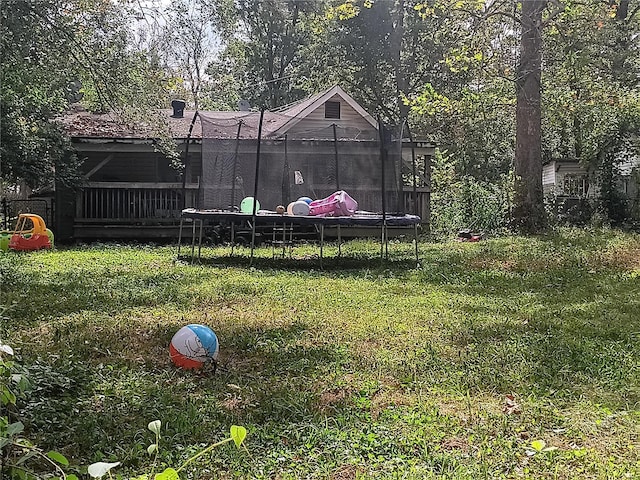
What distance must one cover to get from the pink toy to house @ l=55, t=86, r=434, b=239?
77 centimetres

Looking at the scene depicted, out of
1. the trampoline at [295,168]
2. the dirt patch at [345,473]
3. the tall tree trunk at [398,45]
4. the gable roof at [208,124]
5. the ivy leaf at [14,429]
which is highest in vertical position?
the tall tree trunk at [398,45]

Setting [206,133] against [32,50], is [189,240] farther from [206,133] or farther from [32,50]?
[32,50]

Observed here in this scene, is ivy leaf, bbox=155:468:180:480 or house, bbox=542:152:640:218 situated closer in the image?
ivy leaf, bbox=155:468:180:480

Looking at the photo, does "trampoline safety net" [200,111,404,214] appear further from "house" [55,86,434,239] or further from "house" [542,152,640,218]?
"house" [542,152,640,218]

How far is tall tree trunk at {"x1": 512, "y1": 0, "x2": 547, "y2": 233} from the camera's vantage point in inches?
552

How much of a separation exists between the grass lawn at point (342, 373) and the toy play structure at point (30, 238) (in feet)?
13.5

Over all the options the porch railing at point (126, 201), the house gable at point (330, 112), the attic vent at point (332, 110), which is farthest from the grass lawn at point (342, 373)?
the attic vent at point (332, 110)

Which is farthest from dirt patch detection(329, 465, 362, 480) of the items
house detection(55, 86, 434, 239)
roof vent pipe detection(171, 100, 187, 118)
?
roof vent pipe detection(171, 100, 187, 118)

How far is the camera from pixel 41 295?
702 cm

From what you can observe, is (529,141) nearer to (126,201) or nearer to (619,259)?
(619,259)

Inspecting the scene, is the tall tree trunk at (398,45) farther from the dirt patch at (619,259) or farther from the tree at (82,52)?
the dirt patch at (619,259)

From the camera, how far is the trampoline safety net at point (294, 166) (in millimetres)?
10977

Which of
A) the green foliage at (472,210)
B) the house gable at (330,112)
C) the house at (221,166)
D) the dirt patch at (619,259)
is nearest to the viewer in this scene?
the dirt patch at (619,259)

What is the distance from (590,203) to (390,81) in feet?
44.4
